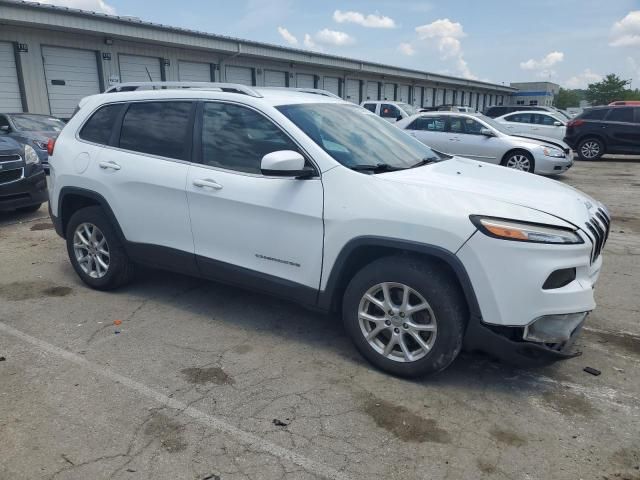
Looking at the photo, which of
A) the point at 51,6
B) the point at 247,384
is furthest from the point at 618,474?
the point at 51,6

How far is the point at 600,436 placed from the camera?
2801mm

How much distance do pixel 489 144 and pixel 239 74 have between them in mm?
15356

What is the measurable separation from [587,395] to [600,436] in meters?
0.45

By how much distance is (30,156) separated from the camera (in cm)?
783

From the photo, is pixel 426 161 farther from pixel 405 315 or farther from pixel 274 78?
pixel 274 78

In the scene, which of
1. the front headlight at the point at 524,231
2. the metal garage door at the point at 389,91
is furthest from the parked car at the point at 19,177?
the metal garage door at the point at 389,91

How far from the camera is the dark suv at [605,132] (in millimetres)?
16188

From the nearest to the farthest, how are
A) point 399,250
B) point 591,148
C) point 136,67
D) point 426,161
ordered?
point 399,250
point 426,161
point 591,148
point 136,67

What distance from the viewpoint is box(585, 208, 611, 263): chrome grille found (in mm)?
3137

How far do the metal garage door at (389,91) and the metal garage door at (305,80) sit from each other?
32.1 ft

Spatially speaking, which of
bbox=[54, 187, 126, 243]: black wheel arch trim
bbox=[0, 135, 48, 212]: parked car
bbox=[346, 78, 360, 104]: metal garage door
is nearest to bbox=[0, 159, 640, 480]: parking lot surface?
bbox=[54, 187, 126, 243]: black wheel arch trim

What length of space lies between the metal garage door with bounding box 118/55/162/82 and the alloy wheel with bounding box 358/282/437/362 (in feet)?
58.9

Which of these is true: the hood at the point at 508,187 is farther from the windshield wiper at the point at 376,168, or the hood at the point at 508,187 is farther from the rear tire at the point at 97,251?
the rear tire at the point at 97,251

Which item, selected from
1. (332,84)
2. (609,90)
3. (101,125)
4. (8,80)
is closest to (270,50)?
(332,84)
